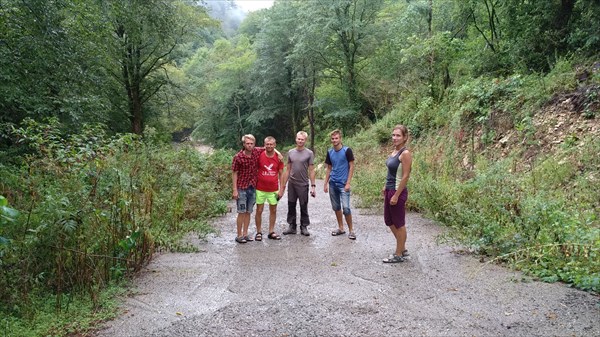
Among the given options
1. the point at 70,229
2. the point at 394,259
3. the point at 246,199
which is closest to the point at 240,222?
the point at 246,199

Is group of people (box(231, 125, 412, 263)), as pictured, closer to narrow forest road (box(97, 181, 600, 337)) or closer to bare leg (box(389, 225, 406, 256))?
narrow forest road (box(97, 181, 600, 337))

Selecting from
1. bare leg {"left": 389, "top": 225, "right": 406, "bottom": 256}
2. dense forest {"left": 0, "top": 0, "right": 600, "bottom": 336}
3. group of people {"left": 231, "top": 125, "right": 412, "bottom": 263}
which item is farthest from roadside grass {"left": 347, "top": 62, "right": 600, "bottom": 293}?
group of people {"left": 231, "top": 125, "right": 412, "bottom": 263}

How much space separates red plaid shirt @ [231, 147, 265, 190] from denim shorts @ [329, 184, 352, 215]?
4.57 feet

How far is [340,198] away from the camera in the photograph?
7129 mm

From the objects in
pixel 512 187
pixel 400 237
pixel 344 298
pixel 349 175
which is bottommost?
pixel 344 298

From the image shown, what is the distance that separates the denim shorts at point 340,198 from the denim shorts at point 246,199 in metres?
1.40

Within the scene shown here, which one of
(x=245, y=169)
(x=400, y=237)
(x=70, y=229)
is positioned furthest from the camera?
(x=245, y=169)

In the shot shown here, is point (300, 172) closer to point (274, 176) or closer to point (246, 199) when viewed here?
point (274, 176)

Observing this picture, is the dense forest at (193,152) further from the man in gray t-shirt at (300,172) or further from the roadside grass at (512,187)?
the man in gray t-shirt at (300,172)

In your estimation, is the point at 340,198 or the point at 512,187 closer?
the point at 512,187

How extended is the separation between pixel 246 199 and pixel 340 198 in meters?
1.64

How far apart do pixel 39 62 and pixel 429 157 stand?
10.4m

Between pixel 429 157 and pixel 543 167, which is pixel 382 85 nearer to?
pixel 429 157

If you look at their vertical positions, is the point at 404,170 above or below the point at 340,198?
above
